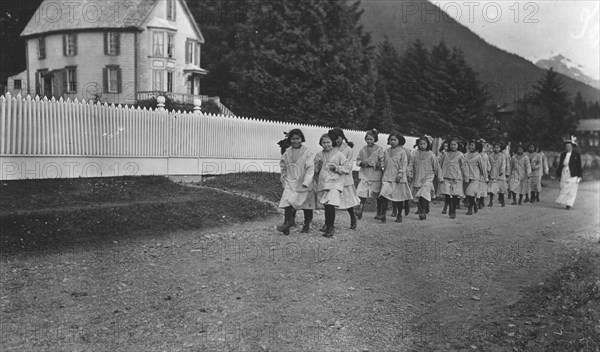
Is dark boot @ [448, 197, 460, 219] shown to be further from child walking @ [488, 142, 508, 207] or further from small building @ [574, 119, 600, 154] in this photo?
small building @ [574, 119, 600, 154]

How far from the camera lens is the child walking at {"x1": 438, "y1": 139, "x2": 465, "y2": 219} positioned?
1393cm

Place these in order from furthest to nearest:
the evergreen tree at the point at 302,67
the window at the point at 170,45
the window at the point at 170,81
Answer: the window at the point at 170,81, the window at the point at 170,45, the evergreen tree at the point at 302,67

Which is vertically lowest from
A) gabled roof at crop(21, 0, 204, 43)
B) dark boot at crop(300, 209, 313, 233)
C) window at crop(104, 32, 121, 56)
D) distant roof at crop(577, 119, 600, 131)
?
dark boot at crop(300, 209, 313, 233)

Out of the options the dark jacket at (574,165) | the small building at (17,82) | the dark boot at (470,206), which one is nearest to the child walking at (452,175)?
the dark boot at (470,206)

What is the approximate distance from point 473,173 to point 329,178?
673 cm

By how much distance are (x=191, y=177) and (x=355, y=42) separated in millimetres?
23696

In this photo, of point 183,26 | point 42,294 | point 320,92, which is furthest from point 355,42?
point 42,294

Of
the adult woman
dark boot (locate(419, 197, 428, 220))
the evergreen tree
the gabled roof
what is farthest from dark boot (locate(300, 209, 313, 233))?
the gabled roof

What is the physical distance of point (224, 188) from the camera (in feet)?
45.6

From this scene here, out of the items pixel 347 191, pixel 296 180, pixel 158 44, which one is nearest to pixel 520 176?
pixel 347 191

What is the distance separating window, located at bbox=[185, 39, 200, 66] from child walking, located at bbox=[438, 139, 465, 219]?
27.9 m

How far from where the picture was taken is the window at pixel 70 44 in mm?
35969

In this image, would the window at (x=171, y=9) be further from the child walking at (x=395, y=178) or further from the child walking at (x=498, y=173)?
the child walking at (x=395, y=178)

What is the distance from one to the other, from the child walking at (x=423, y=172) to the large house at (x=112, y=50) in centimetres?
2367
